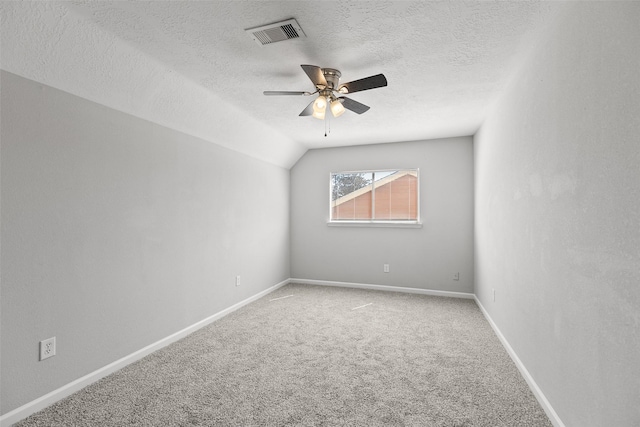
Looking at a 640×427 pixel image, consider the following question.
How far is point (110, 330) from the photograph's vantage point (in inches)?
93.0

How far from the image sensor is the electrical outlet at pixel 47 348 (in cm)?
192

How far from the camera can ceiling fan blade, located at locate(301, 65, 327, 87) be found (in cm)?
206

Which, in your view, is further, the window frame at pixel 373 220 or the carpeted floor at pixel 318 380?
the window frame at pixel 373 220

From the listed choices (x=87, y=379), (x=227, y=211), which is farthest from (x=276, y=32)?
(x=87, y=379)

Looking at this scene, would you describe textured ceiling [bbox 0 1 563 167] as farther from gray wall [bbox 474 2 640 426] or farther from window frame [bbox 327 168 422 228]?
window frame [bbox 327 168 422 228]

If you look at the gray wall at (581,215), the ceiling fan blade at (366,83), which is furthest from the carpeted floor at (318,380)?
the ceiling fan blade at (366,83)

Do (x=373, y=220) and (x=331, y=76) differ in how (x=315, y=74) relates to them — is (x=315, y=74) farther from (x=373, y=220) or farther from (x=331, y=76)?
(x=373, y=220)

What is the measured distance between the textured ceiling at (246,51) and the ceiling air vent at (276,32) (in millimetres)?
35

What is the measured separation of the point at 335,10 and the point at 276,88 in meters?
1.18

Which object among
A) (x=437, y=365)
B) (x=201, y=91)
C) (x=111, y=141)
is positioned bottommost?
(x=437, y=365)

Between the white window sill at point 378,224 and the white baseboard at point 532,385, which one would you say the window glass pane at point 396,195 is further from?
the white baseboard at point 532,385

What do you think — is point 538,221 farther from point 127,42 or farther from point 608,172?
point 127,42

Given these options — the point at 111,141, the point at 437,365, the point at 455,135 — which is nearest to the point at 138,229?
the point at 111,141

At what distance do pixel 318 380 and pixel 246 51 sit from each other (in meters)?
2.48
